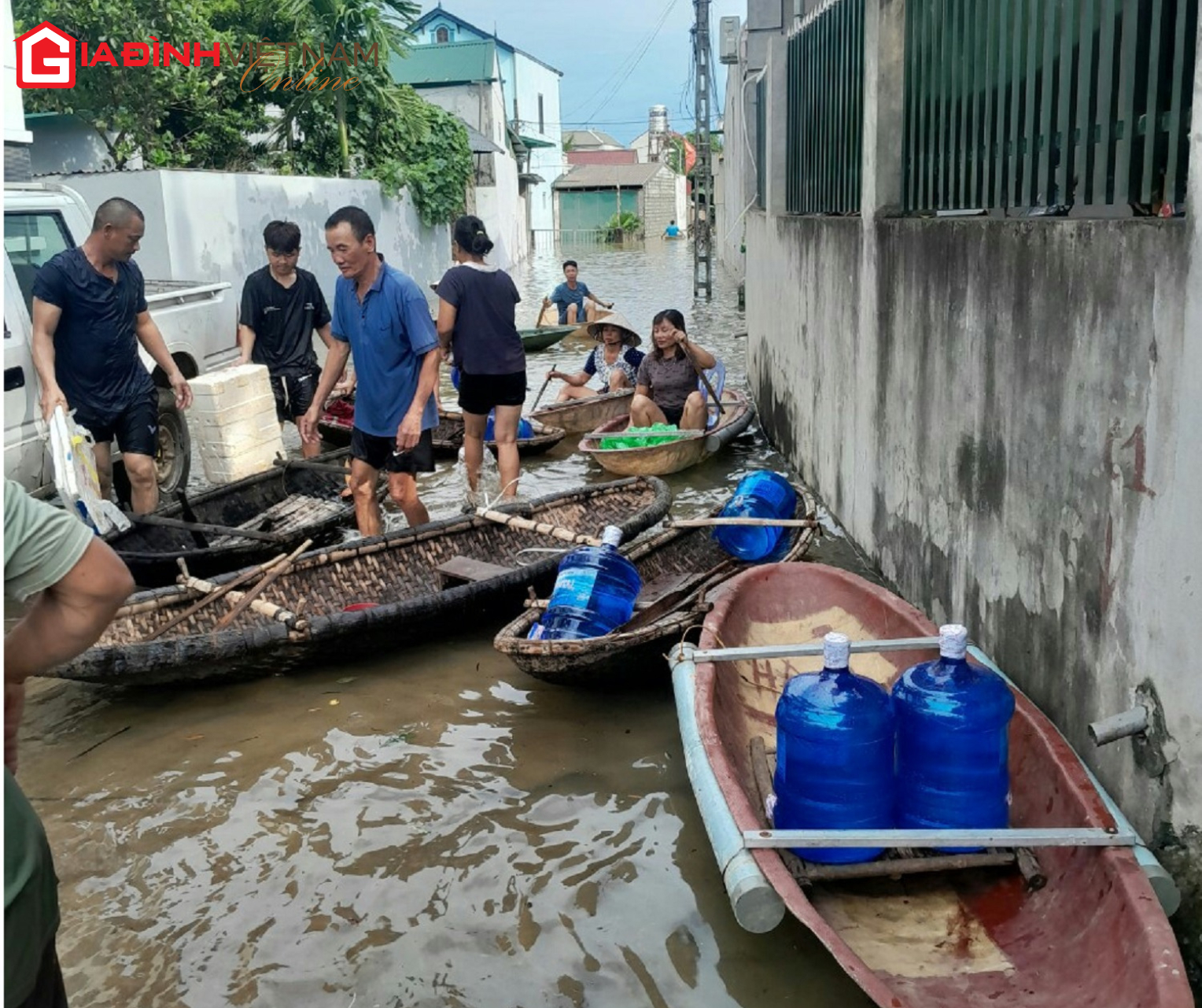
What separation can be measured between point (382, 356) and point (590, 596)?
220cm

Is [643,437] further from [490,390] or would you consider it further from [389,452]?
[389,452]

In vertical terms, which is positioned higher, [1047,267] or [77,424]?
[1047,267]

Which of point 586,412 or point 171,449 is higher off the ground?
point 171,449

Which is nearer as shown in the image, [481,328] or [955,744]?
[955,744]

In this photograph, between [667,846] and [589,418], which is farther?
[589,418]

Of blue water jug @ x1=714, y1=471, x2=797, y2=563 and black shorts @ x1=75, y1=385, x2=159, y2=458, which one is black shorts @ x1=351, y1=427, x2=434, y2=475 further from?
blue water jug @ x1=714, y1=471, x2=797, y2=563

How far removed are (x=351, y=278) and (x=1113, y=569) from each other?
14.7ft

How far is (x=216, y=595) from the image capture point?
5562 mm

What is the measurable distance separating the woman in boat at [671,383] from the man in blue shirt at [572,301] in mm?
8127

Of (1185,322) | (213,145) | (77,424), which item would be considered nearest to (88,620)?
(1185,322)

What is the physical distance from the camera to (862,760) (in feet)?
11.2

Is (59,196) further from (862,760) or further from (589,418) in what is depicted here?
(862,760)

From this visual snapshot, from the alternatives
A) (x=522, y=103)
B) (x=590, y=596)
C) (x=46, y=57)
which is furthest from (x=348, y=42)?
(x=522, y=103)

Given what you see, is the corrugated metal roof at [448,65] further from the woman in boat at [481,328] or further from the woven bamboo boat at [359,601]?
the woven bamboo boat at [359,601]
